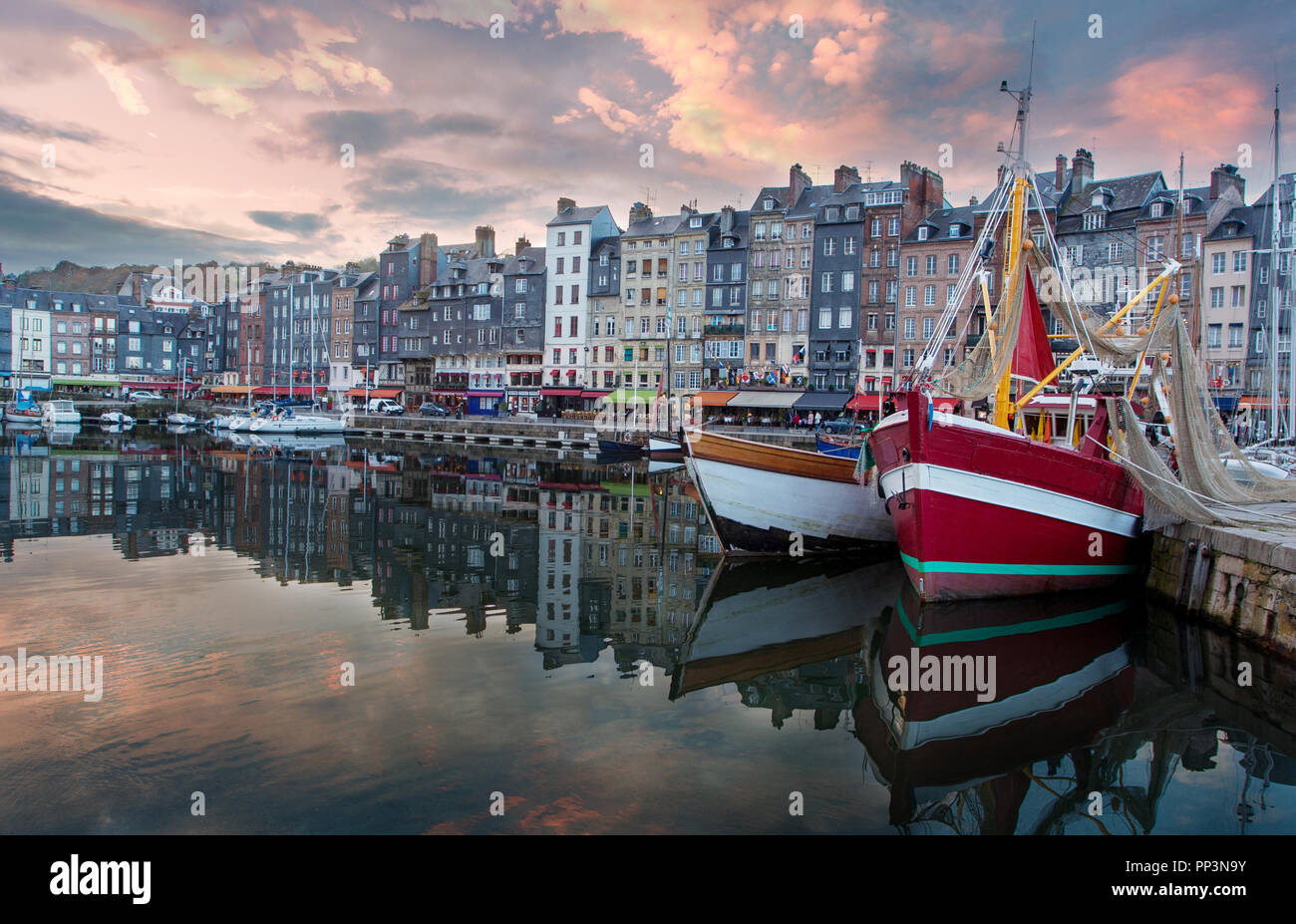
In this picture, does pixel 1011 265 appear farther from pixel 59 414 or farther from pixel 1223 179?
pixel 59 414

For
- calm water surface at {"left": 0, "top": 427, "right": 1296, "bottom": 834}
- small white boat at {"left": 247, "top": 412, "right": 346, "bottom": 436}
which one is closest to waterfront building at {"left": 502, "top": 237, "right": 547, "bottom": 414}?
small white boat at {"left": 247, "top": 412, "right": 346, "bottom": 436}

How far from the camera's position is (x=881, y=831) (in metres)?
8.04

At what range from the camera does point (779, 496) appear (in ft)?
70.0

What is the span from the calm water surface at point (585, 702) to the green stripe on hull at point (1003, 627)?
74 mm

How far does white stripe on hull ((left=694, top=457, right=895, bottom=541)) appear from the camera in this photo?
69.0 feet

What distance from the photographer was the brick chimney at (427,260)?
289 feet

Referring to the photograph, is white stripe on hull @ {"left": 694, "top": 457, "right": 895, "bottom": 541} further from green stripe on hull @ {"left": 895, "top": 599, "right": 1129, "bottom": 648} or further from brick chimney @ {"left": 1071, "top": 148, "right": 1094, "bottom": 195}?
brick chimney @ {"left": 1071, "top": 148, "right": 1094, "bottom": 195}

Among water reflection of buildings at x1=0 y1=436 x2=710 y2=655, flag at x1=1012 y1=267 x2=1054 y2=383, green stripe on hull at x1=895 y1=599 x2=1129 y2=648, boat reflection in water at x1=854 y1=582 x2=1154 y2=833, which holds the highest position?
flag at x1=1012 y1=267 x2=1054 y2=383

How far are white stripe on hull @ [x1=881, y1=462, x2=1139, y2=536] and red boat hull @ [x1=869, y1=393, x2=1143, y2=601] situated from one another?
18 mm

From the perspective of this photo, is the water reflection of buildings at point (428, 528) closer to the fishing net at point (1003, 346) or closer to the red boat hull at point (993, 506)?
the red boat hull at point (993, 506)

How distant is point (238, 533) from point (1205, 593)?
22.1 metres

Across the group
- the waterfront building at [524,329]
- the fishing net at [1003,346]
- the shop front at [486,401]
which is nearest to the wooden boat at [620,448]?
the waterfront building at [524,329]

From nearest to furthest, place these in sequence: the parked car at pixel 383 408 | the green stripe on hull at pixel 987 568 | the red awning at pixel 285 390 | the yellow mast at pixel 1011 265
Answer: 1. the green stripe on hull at pixel 987 568
2. the yellow mast at pixel 1011 265
3. the parked car at pixel 383 408
4. the red awning at pixel 285 390
